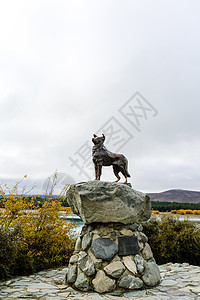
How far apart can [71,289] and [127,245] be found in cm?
128

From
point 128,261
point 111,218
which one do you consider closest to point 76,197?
point 111,218

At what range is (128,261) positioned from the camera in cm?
457

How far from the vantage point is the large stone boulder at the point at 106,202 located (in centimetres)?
449

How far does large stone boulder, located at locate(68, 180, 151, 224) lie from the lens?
14.7ft

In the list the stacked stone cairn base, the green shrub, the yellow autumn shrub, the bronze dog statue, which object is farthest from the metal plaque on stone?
the green shrub

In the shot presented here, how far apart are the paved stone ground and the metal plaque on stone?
0.64 meters

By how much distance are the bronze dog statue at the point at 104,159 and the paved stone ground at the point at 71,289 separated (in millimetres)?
2075

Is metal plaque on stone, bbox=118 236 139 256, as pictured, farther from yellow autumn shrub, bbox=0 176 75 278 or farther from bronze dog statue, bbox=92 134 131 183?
yellow autumn shrub, bbox=0 176 75 278

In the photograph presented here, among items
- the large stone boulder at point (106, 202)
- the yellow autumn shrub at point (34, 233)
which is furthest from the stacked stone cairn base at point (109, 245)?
the yellow autumn shrub at point (34, 233)

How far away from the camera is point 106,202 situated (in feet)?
14.8

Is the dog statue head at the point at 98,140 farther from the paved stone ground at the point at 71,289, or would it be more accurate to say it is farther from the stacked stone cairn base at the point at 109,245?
the paved stone ground at the point at 71,289

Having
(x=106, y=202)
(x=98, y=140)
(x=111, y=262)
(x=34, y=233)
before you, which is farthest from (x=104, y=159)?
(x=34, y=233)

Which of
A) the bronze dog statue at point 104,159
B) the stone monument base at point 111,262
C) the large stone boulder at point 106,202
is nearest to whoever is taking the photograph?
the stone monument base at point 111,262

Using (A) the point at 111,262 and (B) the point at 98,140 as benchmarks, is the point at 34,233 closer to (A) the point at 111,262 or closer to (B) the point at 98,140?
(A) the point at 111,262
